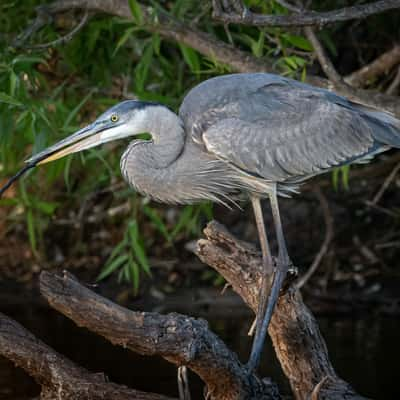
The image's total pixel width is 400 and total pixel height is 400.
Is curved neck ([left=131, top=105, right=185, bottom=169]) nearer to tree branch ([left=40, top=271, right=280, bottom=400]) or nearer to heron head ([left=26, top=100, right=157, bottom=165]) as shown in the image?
heron head ([left=26, top=100, right=157, bottom=165])

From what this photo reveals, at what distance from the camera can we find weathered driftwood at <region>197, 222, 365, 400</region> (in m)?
3.70

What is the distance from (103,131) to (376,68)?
6.66 feet

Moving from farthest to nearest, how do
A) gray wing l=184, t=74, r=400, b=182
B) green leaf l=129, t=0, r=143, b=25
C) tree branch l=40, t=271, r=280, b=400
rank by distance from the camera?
Answer: green leaf l=129, t=0, r=143, b=25 → gray wing l=184, t=74, r=400, b=182 → tree branch l=40, t=271, r=280, b=400

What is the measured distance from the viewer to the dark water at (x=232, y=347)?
189 inches

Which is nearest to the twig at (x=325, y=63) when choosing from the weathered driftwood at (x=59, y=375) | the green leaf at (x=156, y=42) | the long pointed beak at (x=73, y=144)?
the green leaf at (x=156, y=42)

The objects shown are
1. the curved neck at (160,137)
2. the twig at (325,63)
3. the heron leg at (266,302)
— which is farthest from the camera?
the twig at (325,63)

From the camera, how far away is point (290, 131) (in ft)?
13.7

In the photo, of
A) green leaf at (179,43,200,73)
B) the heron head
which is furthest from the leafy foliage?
the heron head

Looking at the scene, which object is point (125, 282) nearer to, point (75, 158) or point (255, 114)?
point (75, 158)

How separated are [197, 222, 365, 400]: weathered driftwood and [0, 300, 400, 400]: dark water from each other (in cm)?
89

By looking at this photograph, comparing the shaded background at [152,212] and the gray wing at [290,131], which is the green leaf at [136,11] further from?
the gray wing at [290,131]

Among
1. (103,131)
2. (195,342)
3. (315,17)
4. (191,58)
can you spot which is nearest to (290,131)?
(315,17)

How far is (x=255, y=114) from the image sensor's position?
161 inches

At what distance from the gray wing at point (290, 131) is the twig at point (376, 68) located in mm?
→ 922
